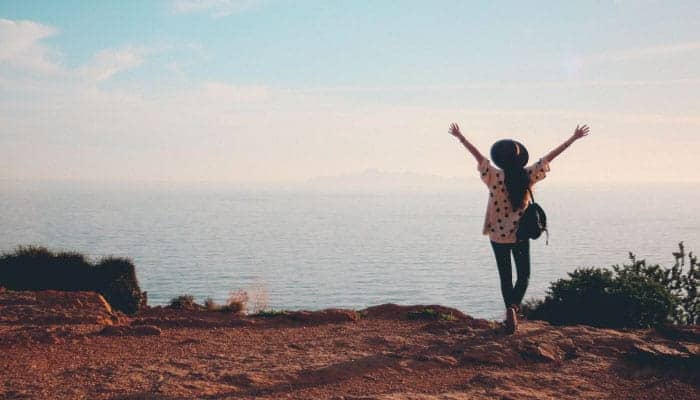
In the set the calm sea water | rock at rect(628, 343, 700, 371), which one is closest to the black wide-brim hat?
rock at rect(628, 343, 700, 371)

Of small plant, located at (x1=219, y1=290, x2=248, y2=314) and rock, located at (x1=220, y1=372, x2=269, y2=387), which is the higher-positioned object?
rock, located at (x1=220, y1=372, x2=269, y2=387)

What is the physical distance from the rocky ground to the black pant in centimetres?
56

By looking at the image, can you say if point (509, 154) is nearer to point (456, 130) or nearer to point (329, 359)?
point (456, 130)

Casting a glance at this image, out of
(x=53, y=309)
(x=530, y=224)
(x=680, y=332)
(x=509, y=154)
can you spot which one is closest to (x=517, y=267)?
(x=530, y=224)

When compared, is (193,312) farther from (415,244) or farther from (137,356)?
(415,244)

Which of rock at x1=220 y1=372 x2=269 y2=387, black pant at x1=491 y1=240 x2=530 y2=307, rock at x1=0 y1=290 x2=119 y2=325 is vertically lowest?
rock at x1=0 y1=290 x2=119 y2=325

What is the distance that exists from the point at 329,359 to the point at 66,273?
355 inches

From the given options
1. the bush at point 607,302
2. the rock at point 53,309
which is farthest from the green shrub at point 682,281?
the rock at point 53,309

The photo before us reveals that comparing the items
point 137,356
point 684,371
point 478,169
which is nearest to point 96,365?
point 137,356

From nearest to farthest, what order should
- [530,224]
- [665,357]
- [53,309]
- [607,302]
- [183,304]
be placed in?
[665,357], [530,224], [607,302], [53,309], [183,304]

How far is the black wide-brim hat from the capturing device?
786 centimetres

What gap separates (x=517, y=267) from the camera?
8.05m

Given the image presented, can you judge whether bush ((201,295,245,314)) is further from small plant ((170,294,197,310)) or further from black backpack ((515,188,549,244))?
black backpack ((515,188,549,244))

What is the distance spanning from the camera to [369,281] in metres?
76.1
